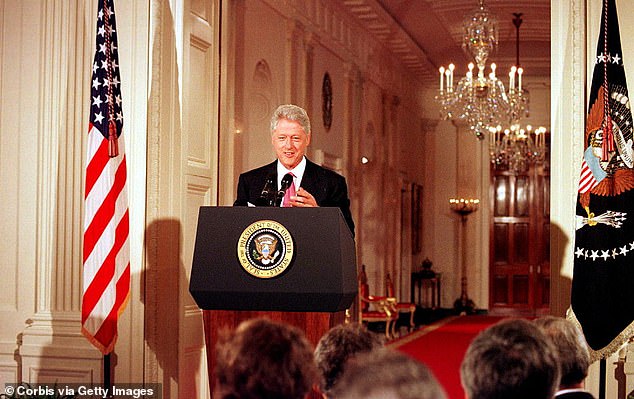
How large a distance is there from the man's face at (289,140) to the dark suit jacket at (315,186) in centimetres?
13

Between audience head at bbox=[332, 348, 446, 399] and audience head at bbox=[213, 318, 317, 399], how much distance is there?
44cm

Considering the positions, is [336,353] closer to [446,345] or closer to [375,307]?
[446,345]

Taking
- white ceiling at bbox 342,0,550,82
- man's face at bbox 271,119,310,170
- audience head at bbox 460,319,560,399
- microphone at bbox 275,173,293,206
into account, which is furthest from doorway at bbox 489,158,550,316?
audience head at bbox 460,319,560,399

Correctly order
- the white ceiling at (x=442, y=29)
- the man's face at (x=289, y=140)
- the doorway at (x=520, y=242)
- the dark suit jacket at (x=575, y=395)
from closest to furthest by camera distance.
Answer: the dark suit jacket at (x=575, y=395) < the man's face at (x=289, y=140) < the white ceiling at (x=442, y=29) < the doorway at (x=520, y=242)

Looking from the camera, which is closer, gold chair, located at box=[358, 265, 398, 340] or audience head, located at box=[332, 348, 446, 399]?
audience head, located at box=[332, 348, 446, 399]

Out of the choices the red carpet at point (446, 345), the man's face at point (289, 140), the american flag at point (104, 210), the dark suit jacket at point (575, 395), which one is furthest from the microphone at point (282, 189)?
the red carpet at point (446, 345)

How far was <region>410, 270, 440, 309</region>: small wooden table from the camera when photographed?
19.7 metres

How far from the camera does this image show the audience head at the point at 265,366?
2.17 meters

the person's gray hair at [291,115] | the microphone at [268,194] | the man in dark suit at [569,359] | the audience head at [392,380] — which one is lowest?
the man in dark suit at [569,359]

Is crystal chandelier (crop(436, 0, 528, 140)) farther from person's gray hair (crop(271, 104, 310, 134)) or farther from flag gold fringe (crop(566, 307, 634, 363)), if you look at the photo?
person's gray hair (crop(271, 104, 310, 134))

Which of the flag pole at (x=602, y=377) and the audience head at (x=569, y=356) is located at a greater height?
the audience head at (x=569, y=356)

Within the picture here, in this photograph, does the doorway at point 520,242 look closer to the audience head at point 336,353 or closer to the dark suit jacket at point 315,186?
the dark suit jacket at point 315,186

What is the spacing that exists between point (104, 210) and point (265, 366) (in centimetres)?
366

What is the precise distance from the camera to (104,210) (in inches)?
Answer: 222
